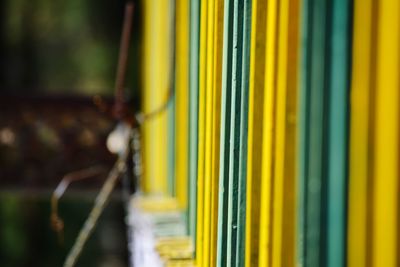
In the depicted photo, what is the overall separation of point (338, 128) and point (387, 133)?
0.14m

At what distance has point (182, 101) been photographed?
3139 millimetres

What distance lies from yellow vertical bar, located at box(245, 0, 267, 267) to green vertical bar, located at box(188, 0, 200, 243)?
0.91 metres

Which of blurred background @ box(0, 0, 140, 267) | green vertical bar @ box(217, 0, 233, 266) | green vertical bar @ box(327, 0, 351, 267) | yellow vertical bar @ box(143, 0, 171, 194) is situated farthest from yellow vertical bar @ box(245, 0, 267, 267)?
blurred background @ box(0, 0, 140, 267)

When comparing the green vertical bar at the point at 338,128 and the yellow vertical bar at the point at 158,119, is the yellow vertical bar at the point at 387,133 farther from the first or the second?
the yellow vertical bar at the point at 158,119

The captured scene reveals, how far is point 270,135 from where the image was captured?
4.66 feet

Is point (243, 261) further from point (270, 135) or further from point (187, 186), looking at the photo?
point (187, 186)

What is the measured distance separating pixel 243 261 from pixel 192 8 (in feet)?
4.40

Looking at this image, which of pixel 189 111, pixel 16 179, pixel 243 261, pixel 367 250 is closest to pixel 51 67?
pixel 16 179

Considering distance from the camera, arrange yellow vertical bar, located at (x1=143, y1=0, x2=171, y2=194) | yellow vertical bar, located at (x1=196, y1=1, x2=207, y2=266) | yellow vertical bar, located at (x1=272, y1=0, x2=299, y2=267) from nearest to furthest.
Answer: yellow vertical bar, located at (x1=272, y1=0, x2=299, y2=267), yellow vertical bar, located at (x1=196, y1=1, x2=207, y2=266), yellow vertical bar, located at (x1=143, y1=0, x2=171, y2=194)

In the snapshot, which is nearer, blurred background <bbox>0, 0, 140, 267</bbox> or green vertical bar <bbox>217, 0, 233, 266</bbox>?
green vertical bar <bbox>217, 0, 233, 266</bbox>

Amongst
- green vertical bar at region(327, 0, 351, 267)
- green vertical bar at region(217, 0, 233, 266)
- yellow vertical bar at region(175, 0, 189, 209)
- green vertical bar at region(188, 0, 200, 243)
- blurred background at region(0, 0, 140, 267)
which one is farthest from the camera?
blurred background at region(0, 0, 140, 267)

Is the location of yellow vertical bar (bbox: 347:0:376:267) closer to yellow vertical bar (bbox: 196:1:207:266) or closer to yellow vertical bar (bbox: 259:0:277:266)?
yellow vertical bar (bbox: 259:0:277:266)

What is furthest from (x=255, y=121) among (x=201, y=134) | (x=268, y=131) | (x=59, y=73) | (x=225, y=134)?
(x=59, y=73)

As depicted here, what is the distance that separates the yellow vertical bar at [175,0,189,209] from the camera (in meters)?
2.99
